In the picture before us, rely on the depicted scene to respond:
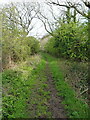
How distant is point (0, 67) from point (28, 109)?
20.5 feet

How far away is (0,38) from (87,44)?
6.17 meters

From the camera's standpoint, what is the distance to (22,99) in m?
5.75

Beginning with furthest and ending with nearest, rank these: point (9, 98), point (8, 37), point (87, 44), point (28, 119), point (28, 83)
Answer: point (8, 37) → point (28, 83) → point (87, 44) → point (9, 98) → point (28, 119)

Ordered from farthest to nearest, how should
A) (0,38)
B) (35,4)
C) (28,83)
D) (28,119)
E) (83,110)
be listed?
(35,4) → (0,38) → (28,83) → (83,110) → (28,119)

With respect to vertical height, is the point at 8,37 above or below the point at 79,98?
above

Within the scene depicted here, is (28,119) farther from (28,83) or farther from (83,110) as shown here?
(28,83)

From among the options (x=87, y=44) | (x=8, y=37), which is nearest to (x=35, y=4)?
(x=8, y=37)

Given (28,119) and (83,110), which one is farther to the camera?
(83,110)

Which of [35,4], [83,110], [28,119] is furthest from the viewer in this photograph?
[35,4]

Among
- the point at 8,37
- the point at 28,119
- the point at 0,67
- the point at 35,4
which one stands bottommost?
the point at 28,119

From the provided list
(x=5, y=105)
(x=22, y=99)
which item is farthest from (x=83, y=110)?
(x=5, y=105)

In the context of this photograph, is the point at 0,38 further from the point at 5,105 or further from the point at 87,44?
the point at 87,44

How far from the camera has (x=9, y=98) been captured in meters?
5.64

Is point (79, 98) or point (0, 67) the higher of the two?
point (0, 67)
